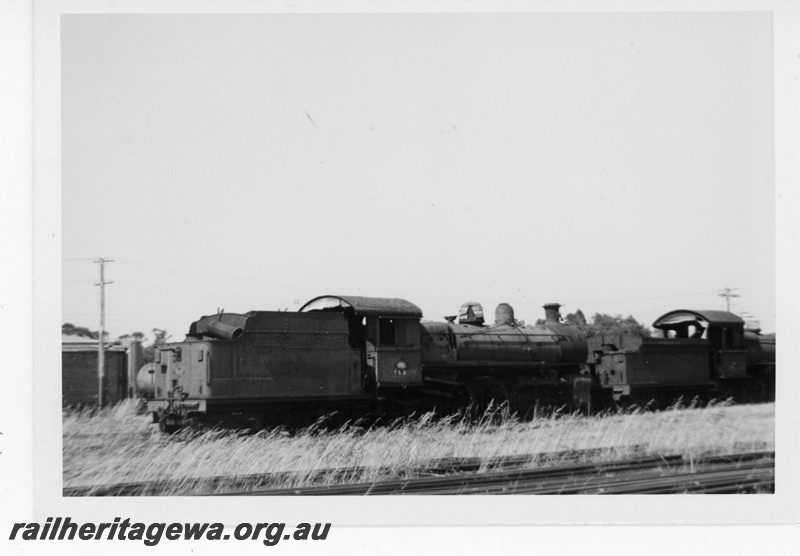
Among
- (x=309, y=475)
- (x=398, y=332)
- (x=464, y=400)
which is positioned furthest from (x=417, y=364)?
(x=309, y=475)

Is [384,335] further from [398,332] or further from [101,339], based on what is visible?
[101,339]

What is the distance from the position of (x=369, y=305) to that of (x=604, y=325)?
12.6 metres

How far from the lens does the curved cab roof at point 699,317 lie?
50.3 feet

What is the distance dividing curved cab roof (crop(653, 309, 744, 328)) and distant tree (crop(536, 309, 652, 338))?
0.51m

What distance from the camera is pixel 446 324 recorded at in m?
13.9

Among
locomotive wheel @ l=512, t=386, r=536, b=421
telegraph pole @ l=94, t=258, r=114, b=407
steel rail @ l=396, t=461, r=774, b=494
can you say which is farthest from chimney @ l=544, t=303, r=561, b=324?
telegraph pole @ l=94, t=258, r=114, b=407

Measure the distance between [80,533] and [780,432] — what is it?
8.02 m

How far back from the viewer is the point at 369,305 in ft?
40.2

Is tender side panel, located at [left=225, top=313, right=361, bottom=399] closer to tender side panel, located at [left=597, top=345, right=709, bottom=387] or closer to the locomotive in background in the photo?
the locomotive in background

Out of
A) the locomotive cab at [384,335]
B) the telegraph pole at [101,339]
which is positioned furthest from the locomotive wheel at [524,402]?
the telegraph pole at [101,339]

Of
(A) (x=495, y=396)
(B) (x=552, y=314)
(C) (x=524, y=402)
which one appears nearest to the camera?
(A) (x=495, y=396)

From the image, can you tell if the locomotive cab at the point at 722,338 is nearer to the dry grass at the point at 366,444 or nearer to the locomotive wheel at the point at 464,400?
the dry grass at the point at 366,444

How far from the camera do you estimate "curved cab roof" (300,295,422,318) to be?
1212 centimetres

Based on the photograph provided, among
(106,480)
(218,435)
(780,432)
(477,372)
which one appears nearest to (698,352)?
(477,372)
